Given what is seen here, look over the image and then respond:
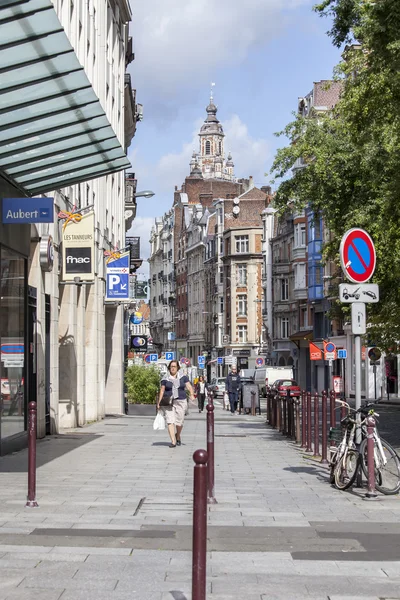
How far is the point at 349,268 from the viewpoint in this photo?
544 inches

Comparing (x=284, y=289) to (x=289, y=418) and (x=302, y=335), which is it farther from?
(x=289, y=418)

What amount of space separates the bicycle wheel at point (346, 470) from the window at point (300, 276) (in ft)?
229

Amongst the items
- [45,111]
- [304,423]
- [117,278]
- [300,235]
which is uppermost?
[300,235]

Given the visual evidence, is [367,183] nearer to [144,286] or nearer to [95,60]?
[95,60]

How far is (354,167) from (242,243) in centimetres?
8844

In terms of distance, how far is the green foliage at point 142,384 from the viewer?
129 ft

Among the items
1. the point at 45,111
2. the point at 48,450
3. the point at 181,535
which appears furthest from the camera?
the point at 48,450

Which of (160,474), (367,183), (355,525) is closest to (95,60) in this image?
(367,183)

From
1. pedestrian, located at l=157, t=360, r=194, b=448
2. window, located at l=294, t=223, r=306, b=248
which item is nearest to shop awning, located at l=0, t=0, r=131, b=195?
pedestrian, located at l=157, t=360, r=194, b=448

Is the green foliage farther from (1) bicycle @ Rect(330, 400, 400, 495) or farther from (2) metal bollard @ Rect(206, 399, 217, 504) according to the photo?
(1) bicycle @ Rect(330, 400, 400, 495)

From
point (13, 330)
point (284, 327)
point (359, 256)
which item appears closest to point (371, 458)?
point (359, 256)

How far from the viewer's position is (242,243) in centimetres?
11356

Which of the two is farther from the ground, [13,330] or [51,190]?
[51,190]

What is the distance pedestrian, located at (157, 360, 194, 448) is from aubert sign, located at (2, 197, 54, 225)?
16.5 feet
